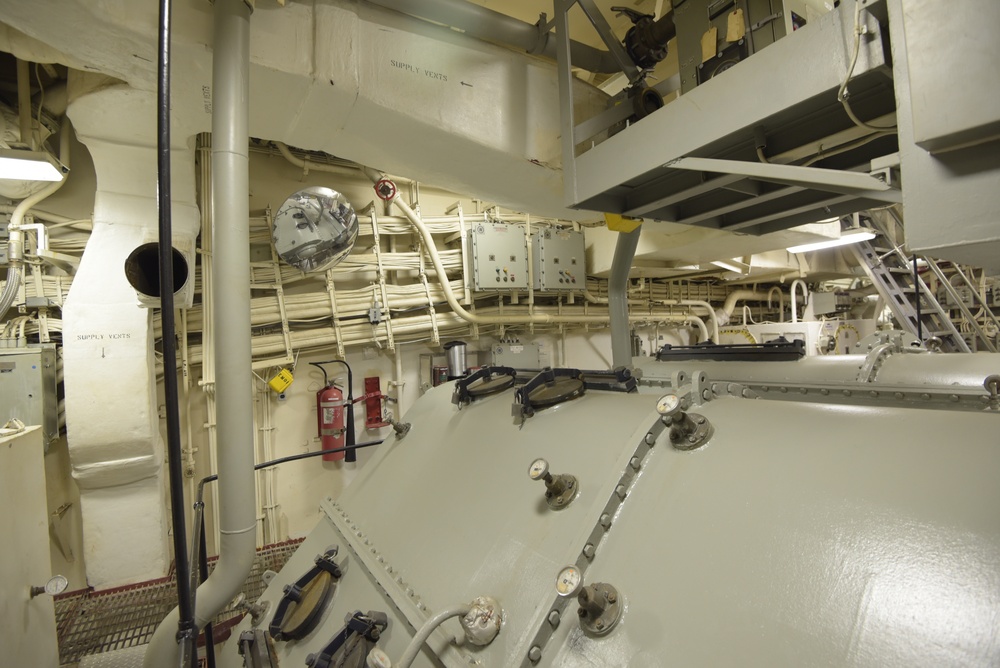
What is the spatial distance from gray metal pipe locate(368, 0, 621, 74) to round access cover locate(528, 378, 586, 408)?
5.88 feet

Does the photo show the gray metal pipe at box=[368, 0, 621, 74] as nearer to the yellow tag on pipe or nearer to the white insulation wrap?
the yellow tag on pipe

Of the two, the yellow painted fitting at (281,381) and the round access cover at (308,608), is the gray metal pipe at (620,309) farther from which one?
the yellow painted fitting at (281,381)

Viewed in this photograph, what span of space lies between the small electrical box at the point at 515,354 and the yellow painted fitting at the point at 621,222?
2021 mm

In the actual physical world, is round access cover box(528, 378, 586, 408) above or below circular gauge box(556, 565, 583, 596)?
above

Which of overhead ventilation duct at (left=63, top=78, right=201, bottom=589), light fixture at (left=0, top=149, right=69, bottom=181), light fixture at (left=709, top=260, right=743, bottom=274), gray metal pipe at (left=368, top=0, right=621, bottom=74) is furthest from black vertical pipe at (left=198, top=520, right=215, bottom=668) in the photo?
light fixture at (left=709, top=260, right=743, bottom=274)

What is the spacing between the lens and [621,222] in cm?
263

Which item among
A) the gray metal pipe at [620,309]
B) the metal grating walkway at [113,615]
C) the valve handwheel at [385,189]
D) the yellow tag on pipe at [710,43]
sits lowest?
the metal grating walkway at [113,615]

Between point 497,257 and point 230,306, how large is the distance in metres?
2.73

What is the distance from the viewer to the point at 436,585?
4.04ft

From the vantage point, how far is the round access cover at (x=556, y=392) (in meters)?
1.60

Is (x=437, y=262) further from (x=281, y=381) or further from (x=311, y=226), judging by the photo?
(x=281, y=381)

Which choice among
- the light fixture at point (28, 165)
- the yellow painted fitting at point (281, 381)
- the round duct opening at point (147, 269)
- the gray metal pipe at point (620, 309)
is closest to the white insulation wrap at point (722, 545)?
the gray metal pipe at point (620, 309)

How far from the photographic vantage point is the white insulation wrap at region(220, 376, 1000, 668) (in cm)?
69

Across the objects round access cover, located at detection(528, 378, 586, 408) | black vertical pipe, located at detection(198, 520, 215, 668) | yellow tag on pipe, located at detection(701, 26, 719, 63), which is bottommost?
black vertical pipe, located at detection(198, 520, 215, 668)
